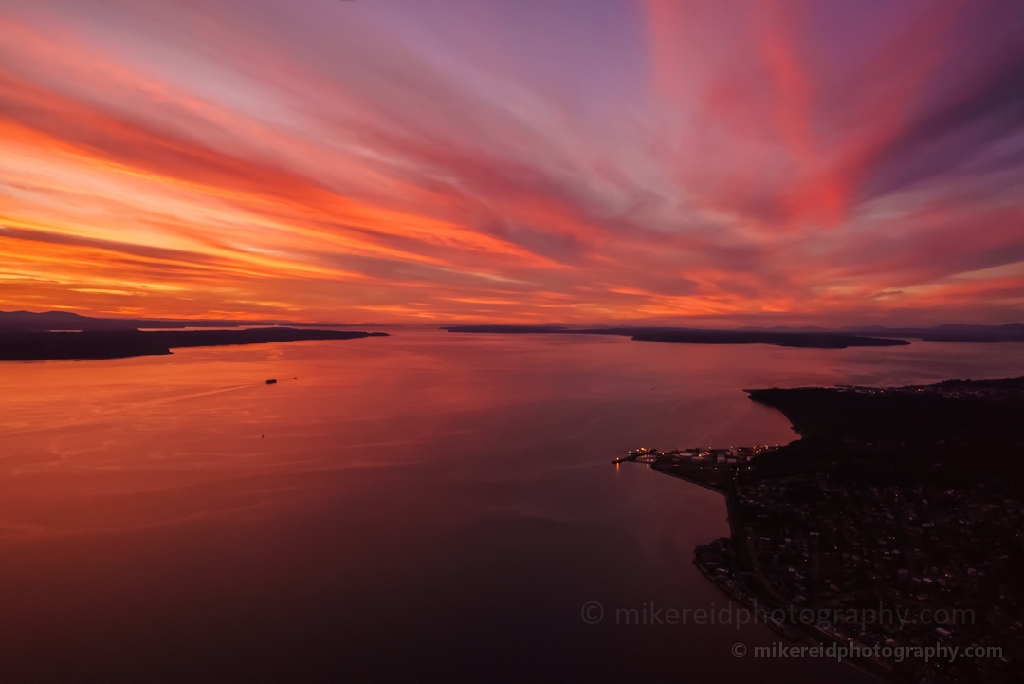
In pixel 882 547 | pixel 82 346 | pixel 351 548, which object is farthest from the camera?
pixel 82 346

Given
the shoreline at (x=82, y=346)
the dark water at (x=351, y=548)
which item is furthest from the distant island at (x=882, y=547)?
the shoreline at (x=82, y=346)

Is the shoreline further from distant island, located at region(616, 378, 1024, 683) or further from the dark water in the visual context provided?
distant island, located at region(616, 378, 1024, 683)

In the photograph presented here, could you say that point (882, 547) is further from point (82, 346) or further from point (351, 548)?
point (82, 346)

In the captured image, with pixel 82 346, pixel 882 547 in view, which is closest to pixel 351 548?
pixel 882 547

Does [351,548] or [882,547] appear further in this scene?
[351,548]

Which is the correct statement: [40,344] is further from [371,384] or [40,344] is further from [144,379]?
[371,384]

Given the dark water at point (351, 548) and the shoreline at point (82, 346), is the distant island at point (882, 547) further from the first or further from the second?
the shoreline at point (82, 346)

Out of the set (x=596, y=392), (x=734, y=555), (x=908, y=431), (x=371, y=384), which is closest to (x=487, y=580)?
(x=734, y=555)
